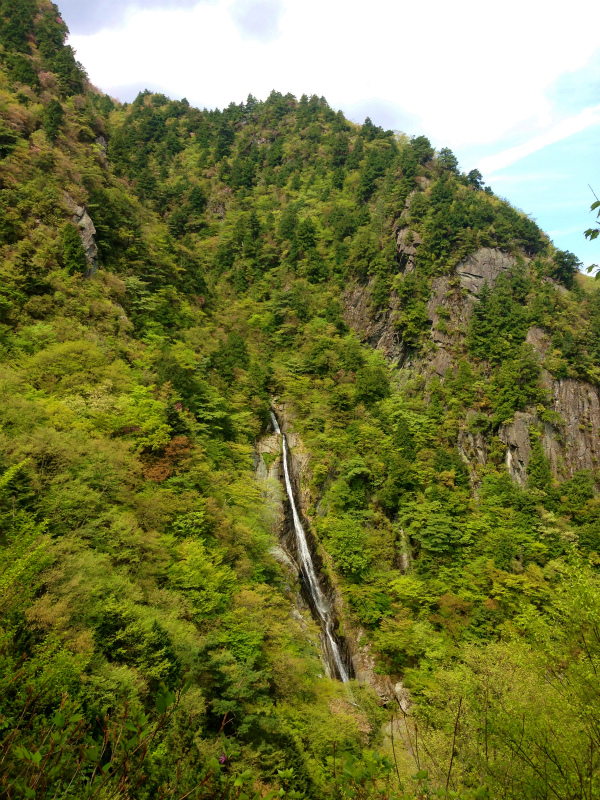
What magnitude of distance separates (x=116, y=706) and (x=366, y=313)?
41.7 metres

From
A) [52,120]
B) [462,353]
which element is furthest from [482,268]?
[52,120]

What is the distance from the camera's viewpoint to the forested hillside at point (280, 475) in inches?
354

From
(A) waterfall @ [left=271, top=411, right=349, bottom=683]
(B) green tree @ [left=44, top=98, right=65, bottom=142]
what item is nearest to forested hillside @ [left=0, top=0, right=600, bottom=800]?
(B) green tree @ [left=44, top=98, right=65, bottom=142]

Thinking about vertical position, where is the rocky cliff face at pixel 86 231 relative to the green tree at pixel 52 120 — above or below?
below

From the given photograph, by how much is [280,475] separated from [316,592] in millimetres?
9240

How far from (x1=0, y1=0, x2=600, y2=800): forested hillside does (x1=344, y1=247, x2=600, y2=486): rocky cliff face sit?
265 mm

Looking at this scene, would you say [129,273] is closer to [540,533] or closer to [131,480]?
[131,480]

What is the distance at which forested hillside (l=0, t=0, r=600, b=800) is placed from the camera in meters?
9.00

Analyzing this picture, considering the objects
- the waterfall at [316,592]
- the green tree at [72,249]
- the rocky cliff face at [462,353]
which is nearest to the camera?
the waterfall at [316,592]

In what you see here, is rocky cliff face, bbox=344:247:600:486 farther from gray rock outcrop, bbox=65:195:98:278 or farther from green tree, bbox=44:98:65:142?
green tree, bbox=44:98:65:142

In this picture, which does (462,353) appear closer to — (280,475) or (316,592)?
(280,475)

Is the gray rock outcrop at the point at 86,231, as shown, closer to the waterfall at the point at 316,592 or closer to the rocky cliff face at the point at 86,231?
the rocky cliff face at the point at 86,231

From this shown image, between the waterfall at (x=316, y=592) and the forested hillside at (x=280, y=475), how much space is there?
0.89 meters

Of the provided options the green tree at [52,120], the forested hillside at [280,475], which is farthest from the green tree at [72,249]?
the green tree at [52,120]
